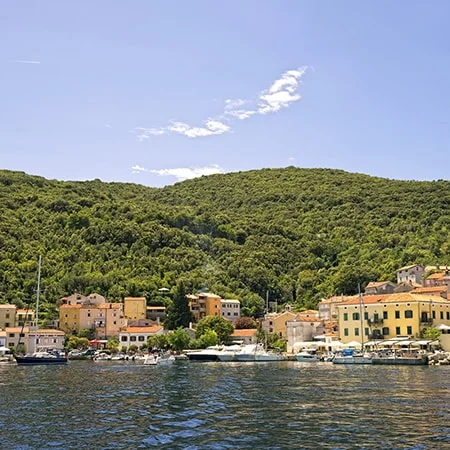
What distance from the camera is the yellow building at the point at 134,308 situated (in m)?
104

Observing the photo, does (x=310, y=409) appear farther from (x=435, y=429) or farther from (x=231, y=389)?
(x=231, y=389)

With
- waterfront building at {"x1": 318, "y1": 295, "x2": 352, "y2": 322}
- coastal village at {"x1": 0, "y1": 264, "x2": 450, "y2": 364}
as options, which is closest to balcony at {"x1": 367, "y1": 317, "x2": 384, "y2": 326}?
coastal village at {"x1": 0, "y1": 264, "x2": 450, "y2": 364}

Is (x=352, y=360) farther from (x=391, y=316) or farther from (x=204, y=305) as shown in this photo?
(x=204, y=305)

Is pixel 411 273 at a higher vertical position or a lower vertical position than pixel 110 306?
higher

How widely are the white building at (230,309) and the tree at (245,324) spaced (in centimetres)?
533

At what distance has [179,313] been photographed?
98625 millimetres


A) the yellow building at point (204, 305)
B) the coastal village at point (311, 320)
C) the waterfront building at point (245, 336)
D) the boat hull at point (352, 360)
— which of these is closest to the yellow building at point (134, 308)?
the coastal village at point (311, 320)

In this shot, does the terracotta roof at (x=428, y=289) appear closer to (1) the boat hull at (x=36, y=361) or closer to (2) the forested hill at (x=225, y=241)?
(2) the forested hill at (x=225, y=241)

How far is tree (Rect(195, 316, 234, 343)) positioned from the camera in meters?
91.0

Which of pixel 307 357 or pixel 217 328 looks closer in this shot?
pixel 307 357

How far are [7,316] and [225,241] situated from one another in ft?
191

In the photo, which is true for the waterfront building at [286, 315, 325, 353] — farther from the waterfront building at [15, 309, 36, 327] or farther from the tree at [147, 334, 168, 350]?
the waterfront building at [15, 309, 36, 327]

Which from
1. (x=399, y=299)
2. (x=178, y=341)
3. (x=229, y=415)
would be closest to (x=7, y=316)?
(x=178, y=341)

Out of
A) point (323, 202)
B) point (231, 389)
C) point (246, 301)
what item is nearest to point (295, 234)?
point (323, 202)
